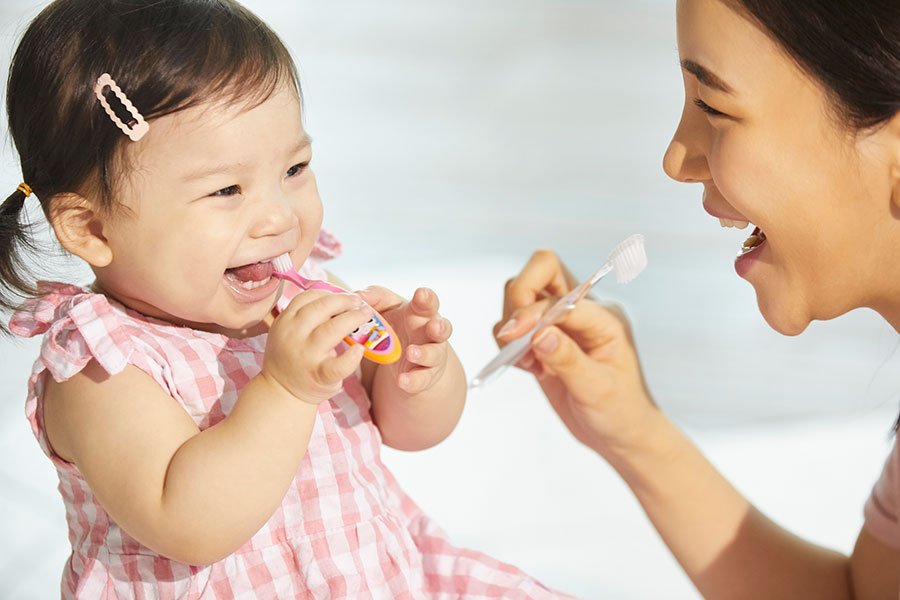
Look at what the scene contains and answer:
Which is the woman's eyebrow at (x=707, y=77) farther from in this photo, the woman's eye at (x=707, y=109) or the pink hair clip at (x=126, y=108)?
the pink hair clip at (x=126, y=108)

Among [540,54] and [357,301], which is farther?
[540,54]

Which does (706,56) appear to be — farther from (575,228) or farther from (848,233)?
(575,228)

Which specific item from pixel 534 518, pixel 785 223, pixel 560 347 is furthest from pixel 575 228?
pixel 785 223

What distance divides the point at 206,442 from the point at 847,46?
540 millimetres

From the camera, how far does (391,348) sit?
2.63 ft

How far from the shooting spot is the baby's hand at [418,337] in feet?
2.84

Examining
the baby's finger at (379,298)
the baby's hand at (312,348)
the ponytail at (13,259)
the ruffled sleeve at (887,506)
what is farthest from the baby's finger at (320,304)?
the ruffled sleeve at (887,506)

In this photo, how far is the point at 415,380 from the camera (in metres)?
0.87

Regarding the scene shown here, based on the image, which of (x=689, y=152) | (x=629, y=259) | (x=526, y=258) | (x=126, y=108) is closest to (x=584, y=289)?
(x=629, y=259)

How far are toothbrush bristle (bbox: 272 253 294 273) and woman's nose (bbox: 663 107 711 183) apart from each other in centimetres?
33

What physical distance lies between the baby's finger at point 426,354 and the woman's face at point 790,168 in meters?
0.27

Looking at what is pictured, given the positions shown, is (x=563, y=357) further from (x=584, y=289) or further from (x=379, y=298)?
(x=379, y=298)

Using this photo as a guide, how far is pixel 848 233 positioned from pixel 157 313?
56cm

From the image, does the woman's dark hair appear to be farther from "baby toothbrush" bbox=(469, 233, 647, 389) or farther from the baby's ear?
the baby's ear
